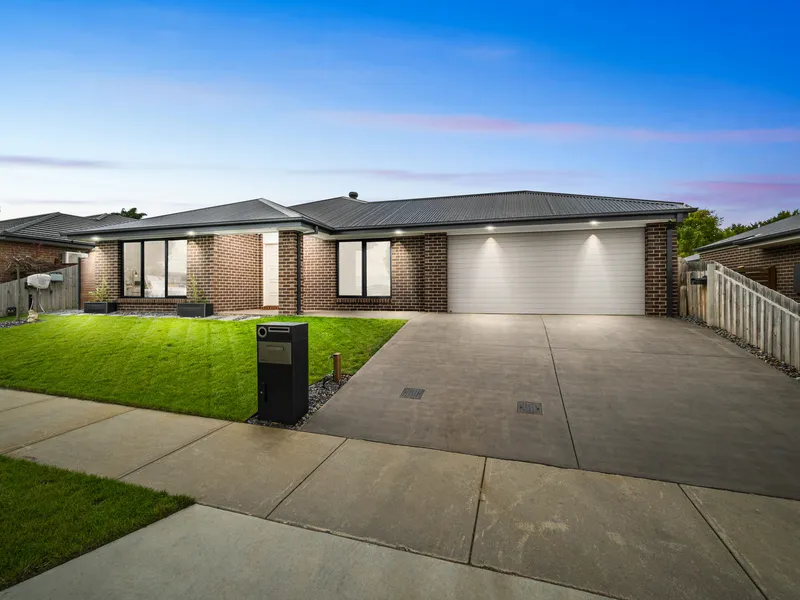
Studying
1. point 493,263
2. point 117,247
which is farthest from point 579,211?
point 117,247

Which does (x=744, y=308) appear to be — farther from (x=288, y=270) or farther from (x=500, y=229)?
(x=288, y=270)

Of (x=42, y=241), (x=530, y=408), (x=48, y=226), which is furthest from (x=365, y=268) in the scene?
(x=48, y=226)

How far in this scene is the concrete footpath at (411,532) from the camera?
6.02 feet

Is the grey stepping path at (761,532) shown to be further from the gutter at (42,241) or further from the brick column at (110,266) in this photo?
the gutter at (42,241)

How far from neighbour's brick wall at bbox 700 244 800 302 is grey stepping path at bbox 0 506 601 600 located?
1752cm

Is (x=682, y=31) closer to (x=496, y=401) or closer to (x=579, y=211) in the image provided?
(x=579, y=211)

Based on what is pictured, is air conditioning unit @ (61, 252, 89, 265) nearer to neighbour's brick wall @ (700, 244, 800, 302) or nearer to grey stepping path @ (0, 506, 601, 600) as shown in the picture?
grey stepping path @ (0, 506, 601, 600)

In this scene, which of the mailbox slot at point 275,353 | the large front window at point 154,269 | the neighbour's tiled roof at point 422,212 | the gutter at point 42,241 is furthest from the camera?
the gutter at point 42,241

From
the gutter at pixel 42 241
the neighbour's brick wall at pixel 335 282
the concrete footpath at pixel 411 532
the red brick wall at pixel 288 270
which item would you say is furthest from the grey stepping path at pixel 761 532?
the gutter at pixel 42 241

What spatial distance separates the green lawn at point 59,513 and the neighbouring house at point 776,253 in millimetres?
18308

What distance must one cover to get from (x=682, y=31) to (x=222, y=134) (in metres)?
17.6

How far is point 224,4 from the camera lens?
969 cm

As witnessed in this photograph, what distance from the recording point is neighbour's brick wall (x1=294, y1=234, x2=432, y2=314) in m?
11.9

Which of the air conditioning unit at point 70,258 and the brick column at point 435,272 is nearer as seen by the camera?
the brick column at point 435,272
